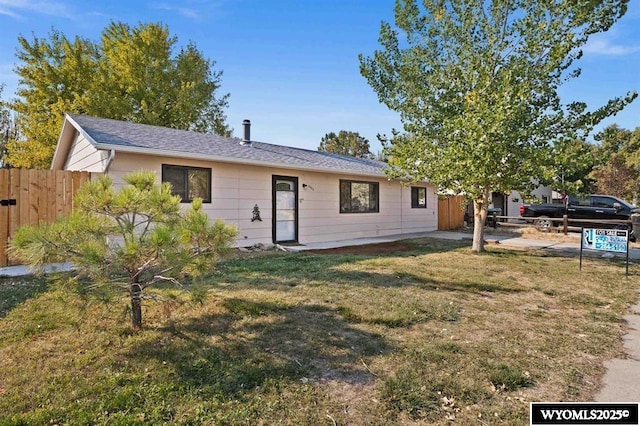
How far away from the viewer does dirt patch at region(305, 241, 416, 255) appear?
30.3 ft

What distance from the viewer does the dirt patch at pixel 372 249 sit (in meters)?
9.24

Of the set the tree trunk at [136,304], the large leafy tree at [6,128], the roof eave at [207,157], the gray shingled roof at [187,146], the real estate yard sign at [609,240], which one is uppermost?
the large leafy tree at [6,128]

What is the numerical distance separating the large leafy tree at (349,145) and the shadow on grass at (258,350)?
40.3m

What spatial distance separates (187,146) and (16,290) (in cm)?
492

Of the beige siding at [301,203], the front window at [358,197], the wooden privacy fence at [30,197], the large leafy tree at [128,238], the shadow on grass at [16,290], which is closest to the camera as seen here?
the large leafy tree at [128,238]

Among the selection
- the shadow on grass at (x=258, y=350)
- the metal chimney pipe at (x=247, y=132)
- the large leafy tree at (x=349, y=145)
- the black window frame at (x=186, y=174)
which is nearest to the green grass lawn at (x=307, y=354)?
the shadow on grass at (x=258, y=350)

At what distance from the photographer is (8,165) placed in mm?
21875

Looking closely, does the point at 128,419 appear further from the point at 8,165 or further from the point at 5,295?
the point at 8,165

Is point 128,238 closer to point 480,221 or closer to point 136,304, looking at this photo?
point 136,304

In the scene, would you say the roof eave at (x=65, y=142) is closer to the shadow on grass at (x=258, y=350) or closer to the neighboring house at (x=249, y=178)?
the neighboring house at (x=249, y=178)

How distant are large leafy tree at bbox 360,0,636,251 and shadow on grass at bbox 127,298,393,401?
5631 millimetres

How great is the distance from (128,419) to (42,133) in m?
22.5

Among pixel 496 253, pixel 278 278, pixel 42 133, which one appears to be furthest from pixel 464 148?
pixel 42 133

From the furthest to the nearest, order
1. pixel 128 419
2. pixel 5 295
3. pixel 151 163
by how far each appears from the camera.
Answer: pixel 151 163, pixel 5 295, pixel 128 419
